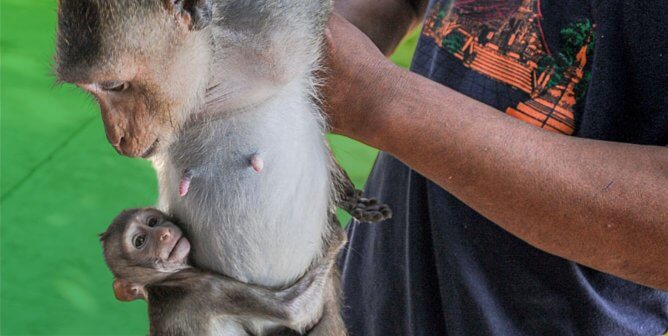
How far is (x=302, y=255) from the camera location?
1256 mm

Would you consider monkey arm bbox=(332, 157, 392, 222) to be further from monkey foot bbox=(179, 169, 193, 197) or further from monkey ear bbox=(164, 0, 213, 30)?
monkey ear bbox=(164, 0, 213, 30)

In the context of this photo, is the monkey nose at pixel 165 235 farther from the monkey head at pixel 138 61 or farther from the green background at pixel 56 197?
the green background at pixel 56 197

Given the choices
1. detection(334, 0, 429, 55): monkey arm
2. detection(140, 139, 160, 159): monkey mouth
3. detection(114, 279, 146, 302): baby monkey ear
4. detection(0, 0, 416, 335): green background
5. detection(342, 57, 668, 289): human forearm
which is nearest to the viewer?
detection(342, 57, 668, 289): human forearm

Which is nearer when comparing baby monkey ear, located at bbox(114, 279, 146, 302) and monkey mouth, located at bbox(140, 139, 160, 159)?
monkey mouth, located at bbox(140, 139, 160, 159)

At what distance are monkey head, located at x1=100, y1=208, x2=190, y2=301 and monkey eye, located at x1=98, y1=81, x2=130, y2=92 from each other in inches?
10.4

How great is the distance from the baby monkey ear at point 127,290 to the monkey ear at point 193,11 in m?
0.50

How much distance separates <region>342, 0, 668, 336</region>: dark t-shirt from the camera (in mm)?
1081

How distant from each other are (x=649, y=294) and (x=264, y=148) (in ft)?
2.13

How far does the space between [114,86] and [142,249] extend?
13.2 inches

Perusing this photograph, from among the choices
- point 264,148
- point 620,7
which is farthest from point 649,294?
point 264,148

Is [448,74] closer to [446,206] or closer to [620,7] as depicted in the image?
[446,206]

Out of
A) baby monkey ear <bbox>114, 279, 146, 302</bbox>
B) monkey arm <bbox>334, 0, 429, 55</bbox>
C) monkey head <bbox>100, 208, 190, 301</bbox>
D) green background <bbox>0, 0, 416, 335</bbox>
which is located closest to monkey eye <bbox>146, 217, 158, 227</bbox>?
monkey head <bbox>100, 208, 190, 301</bbox>

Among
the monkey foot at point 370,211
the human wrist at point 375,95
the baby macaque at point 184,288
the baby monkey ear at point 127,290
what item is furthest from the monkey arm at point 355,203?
the baby monkey ear at point 127,290

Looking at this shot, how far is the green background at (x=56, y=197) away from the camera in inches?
97.9
